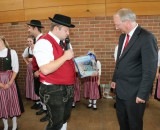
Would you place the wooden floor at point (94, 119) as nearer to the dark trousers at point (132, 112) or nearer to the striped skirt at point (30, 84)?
the striped skirt at point (30, 84)

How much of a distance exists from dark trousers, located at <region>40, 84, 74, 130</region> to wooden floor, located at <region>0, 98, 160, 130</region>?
1.25 metres

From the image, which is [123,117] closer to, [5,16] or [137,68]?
[137,68]

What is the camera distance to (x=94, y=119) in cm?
388

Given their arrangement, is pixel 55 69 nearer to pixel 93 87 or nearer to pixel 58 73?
pixel 58 73

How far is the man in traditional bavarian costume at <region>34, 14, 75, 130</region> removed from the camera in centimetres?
207

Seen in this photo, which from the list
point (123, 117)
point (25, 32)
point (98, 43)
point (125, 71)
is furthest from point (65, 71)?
point (25, 32)

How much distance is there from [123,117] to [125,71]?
60 cm

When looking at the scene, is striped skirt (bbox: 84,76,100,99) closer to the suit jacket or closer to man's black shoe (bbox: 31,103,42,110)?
man's black shoe (bbox: 31,103,42,110)

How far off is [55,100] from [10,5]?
3686mm

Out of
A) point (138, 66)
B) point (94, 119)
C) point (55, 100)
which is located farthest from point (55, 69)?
point (94, 119)

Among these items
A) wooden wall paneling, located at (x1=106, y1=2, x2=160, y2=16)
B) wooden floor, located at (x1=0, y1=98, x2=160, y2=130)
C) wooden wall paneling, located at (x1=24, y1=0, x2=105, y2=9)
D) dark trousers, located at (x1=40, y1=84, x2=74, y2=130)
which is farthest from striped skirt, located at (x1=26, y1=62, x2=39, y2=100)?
wooden wall paneling, located at (x1=106, y1=2, x2=160, y2=16)

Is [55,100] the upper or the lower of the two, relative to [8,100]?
upper

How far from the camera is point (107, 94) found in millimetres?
5102

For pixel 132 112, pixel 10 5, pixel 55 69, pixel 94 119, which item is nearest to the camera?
pixel 55 69
